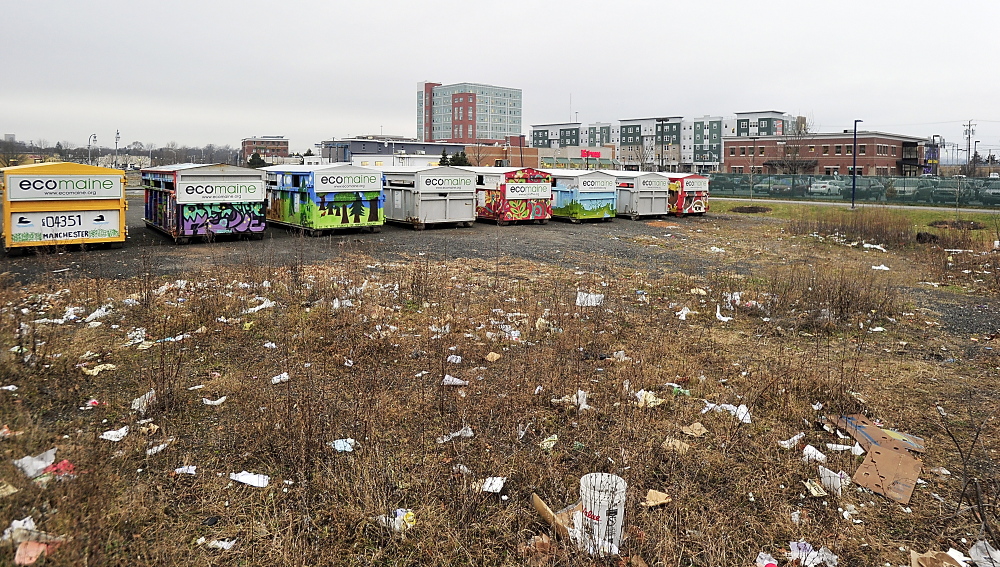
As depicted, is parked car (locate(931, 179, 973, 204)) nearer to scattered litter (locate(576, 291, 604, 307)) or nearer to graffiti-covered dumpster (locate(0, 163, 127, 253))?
scattered litter (locate(576, 291, 604, 307))

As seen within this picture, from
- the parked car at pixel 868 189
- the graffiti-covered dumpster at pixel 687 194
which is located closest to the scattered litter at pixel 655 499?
the graffiti-covered dumpster at pixel 687 194

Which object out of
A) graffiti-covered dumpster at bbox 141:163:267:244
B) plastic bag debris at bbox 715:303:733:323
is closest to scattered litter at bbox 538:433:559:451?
plastic bag debris at bbox 715:303:733:323

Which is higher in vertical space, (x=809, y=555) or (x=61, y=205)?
(x=61, y=205)

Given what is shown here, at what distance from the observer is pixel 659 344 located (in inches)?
300

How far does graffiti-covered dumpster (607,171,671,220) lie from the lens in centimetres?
2516

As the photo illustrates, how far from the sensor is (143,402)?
543cm

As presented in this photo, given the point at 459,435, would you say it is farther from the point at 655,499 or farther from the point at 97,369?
the point at 97,369

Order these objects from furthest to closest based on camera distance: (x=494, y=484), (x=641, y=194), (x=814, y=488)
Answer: (x=641, y=194), (x=814, y=488), (x=494, y=484)

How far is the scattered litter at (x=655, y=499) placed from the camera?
13.6ft

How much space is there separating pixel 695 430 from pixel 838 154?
240 ft

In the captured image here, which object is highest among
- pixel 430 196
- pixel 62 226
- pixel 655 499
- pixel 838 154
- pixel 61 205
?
pixel 838 154

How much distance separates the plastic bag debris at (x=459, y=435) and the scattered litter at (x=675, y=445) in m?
1.39

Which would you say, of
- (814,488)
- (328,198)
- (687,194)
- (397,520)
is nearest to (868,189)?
(687,194)

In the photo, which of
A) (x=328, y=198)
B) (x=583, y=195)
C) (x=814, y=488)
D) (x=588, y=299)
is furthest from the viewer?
(x=583, y=195)
